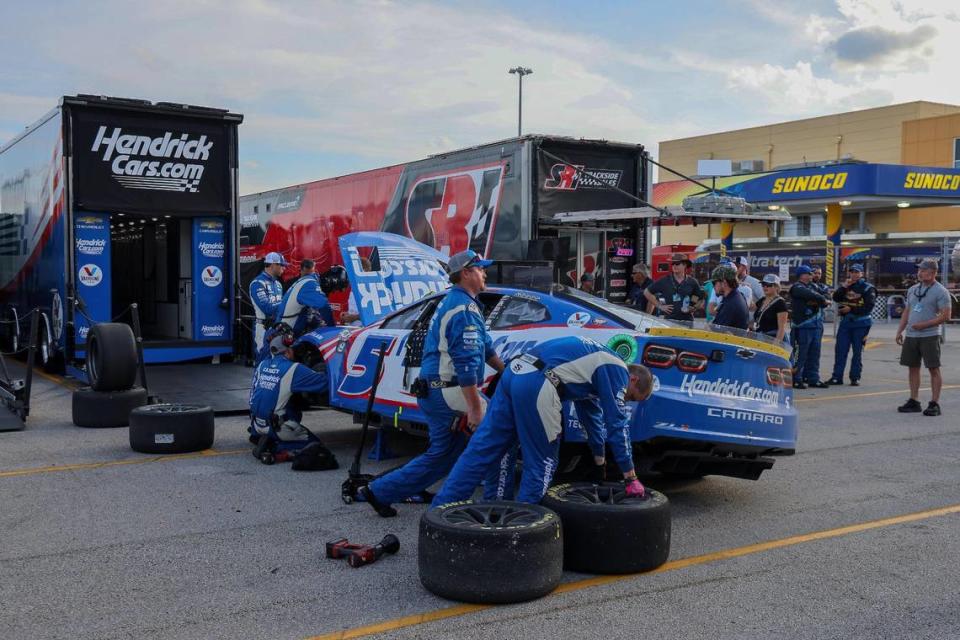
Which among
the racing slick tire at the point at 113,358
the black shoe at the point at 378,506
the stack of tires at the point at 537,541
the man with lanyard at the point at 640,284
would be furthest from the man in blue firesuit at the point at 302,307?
the man with lanyard at the point at 640,284

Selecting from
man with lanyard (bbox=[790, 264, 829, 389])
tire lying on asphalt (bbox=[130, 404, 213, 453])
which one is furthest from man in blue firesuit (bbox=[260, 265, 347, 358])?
man with lanyard (bbox=[790, 264, 829, 389])

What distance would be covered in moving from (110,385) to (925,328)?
29.6 ft

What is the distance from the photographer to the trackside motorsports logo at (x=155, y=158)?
11.8 metres

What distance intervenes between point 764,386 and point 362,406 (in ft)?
10.5

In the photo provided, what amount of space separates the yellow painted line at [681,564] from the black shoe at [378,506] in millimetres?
1568

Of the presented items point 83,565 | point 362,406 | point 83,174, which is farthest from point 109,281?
point 83,565

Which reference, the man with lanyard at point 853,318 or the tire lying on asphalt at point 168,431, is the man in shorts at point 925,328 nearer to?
the man with lanyard at point 853,318

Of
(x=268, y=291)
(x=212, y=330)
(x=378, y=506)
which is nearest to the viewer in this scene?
(x=378, y=506)

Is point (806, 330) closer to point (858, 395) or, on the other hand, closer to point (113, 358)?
point (858, 395)

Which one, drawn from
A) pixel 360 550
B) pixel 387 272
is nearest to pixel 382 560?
pixel 360 550

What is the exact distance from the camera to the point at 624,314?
253 inches

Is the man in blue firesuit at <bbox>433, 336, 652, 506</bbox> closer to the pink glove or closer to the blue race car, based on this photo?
the pink glove

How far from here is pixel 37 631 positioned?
402cm

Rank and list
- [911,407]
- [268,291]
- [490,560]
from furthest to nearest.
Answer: [911,407] → [268,291] → [490,560]
